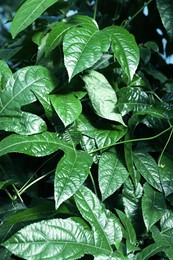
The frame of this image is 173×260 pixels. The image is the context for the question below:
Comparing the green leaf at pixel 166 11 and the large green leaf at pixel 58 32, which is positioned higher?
the large green leaf at pixel 58 32

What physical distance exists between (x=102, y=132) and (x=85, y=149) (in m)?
0.05

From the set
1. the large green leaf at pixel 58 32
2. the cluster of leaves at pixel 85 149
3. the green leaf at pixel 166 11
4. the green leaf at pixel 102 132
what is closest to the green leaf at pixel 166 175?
the cluster of leaves at pixel 85 149

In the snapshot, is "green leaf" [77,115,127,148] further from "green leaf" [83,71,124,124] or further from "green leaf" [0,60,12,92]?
"green leaf" [0,60,12,92]

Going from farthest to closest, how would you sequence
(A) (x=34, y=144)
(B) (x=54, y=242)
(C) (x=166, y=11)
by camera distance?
(C) (x=166, y=11), (A) (x=34, y=144), (B) (x=54, y=242)

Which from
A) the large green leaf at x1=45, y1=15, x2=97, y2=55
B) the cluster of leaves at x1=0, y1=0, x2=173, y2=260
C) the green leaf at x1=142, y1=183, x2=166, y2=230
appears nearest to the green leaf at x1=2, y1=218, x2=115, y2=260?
the cluster of leaves at x1=0, y1=0, x2=173, y2=260

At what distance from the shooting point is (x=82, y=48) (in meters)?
0.81

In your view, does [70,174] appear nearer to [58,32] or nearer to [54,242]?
[54,242]

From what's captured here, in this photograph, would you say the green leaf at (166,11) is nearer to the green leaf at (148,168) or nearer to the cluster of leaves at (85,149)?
the cluster of leaves at (85,149)

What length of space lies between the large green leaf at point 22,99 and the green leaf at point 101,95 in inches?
3.1

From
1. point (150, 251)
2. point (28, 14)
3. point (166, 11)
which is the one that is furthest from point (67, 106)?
point (166, 11)

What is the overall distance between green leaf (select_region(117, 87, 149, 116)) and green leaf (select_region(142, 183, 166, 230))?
0.50 feet

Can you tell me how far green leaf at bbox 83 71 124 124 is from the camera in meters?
0.87

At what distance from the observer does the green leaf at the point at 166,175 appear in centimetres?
87

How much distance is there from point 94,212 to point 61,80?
0.96 feet
